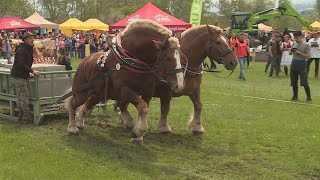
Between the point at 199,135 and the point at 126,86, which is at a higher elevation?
the point at 126,86

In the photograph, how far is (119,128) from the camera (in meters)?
9.15

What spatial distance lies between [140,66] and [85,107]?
73.1 inches

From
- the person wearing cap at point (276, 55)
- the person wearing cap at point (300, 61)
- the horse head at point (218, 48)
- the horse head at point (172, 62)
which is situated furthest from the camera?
the person wearing cap at point (276, 55)

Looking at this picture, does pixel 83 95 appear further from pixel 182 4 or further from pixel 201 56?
pixel 182 4

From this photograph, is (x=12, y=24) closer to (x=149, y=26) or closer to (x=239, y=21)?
(x=239, y=21)

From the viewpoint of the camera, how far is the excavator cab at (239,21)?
1372 inches

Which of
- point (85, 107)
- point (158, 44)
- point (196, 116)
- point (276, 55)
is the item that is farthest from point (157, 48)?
point (276, 55)

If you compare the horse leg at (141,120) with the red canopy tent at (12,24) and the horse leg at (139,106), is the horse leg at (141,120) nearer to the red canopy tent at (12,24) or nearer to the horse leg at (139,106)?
the horse leg at (139,106)

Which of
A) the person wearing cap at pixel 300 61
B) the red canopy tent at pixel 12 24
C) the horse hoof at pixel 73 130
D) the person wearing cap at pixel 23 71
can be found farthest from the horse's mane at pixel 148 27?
the red canopy tent at pixel 12 24

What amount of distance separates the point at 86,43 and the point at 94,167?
25003 millimetres

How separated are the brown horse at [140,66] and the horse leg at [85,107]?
20.5 inches

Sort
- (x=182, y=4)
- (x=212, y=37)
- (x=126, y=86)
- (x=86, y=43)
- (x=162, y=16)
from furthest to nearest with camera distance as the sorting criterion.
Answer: (x=182, y=4) → (x=86, y=43) → (x=162, y=16) → (x=212, y=37) → (x=126, y=86)

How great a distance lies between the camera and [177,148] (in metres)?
7.61

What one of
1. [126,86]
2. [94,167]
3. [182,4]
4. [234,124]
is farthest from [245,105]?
[182,4]
